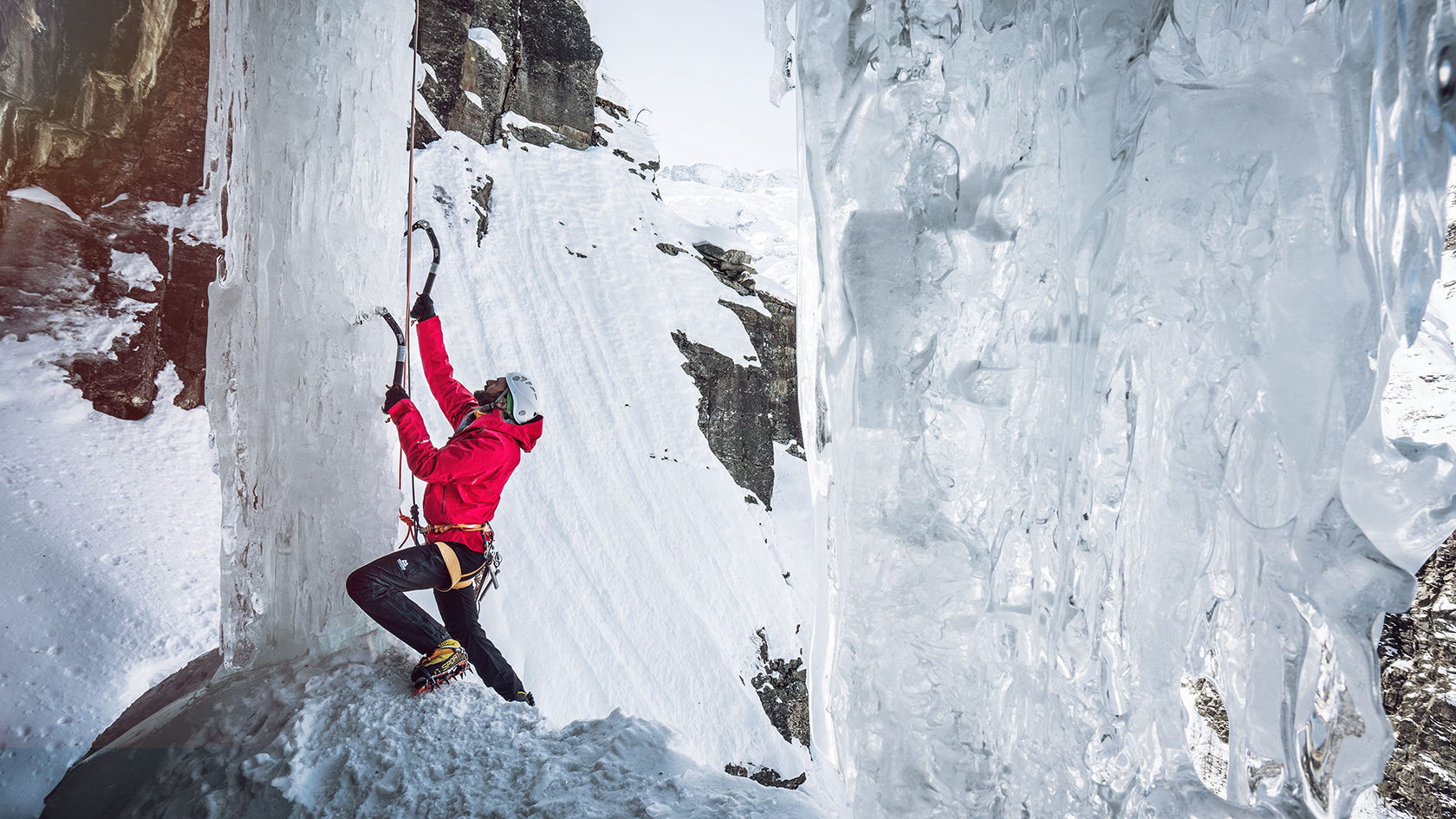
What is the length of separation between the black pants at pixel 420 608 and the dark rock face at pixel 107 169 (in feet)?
15.3

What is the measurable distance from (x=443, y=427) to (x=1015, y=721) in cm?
574

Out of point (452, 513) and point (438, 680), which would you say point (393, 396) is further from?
point (438, 680)

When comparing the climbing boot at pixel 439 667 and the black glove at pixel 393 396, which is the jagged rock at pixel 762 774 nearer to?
the climbing boot at pixel 439 667

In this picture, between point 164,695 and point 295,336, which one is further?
point 164,695

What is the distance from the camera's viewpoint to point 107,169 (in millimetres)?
5398

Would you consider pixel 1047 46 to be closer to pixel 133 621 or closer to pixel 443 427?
pixel 133 621

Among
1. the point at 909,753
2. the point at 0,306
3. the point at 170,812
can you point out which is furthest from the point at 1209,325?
the point at 0,306

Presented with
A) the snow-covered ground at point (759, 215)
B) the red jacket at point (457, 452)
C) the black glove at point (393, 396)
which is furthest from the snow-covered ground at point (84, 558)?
the snow-covered ground at point (759, 215)

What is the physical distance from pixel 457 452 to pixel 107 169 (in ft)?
18.2

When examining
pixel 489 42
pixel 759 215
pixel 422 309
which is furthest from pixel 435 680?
pixel 759 215

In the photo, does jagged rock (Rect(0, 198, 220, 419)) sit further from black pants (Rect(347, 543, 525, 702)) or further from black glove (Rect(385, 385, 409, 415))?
black pants (Rect(347, 543, 525, 702))

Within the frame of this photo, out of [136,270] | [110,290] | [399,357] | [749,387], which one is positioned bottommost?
[399,357]

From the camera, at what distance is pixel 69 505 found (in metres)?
4.18

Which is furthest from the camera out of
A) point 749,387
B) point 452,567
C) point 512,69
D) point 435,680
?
point 749,387
